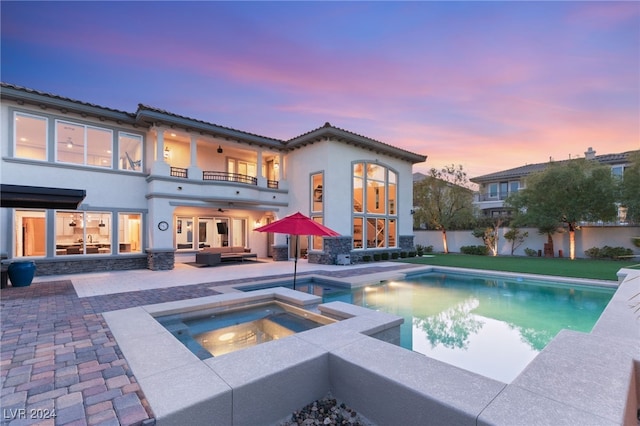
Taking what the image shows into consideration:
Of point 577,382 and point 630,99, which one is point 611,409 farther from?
point 630,99

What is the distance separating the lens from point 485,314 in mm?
7523

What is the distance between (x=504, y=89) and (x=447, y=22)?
15.2 feet

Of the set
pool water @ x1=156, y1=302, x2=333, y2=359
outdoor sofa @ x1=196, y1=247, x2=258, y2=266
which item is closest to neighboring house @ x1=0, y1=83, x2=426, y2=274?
outdoor sofa @ x1=196, y1=247, x2=258, y2=266

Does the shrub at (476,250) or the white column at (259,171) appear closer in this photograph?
the white column at (259,171)

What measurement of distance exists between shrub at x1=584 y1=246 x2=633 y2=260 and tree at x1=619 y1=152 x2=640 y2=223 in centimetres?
195

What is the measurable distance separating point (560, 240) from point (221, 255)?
862 inches

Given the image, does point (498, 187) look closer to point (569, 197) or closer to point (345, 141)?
point (569, 197)

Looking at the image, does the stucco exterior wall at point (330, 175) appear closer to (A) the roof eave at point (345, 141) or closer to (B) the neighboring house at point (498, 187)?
(A) the roof eave at point (345, 141)

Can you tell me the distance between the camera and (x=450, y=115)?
1639 centimetres

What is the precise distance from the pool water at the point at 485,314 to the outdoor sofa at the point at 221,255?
7479 mm

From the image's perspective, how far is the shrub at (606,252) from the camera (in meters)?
17.2

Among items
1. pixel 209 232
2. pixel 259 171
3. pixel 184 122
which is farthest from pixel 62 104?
pixel 209 232

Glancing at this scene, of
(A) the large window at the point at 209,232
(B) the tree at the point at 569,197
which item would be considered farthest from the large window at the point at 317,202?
(B) the tree at the point at 569,197

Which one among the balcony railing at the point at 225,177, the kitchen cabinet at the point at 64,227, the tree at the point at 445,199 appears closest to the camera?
the kitchen cabinet at the point at 64,227
